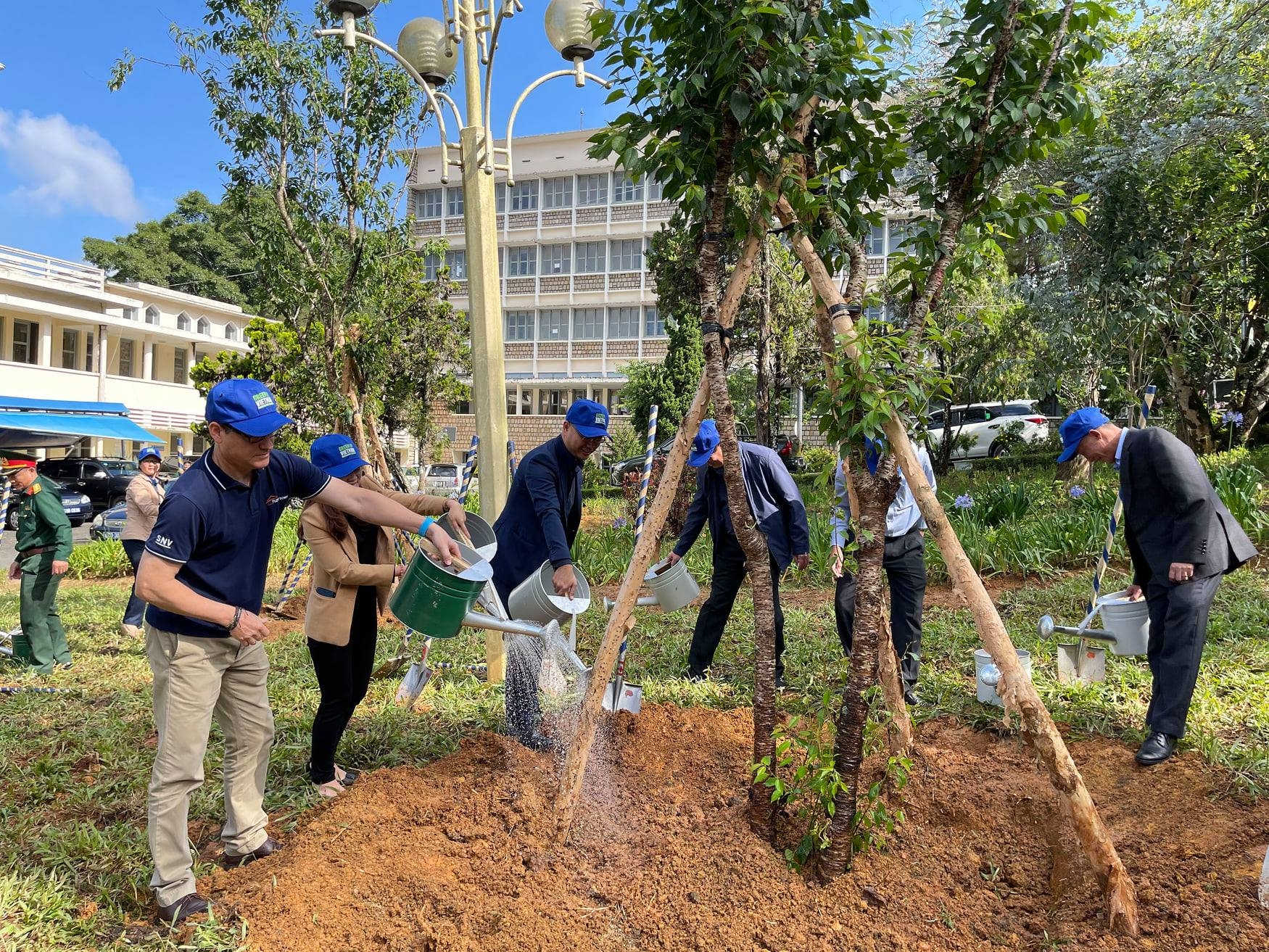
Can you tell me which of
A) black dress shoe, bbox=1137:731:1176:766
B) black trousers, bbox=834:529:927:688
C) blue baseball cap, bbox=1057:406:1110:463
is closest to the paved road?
black trousers, bbox=834:529:927:688

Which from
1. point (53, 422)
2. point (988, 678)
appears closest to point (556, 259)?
point (53, 422)

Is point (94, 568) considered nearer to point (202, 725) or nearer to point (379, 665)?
point (379, 665)

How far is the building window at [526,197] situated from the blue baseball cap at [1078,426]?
3369 centimetres

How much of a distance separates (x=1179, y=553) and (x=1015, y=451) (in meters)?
13.0

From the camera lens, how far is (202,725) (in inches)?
121

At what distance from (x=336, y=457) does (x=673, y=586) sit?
84.2 inches

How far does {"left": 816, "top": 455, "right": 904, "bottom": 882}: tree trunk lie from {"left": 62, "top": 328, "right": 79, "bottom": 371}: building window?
107 feet

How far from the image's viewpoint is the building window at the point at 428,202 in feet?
121

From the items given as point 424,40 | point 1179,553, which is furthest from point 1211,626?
point 424,40

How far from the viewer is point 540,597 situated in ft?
13.7

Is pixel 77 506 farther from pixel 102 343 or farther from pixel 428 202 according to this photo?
pixel 428 202

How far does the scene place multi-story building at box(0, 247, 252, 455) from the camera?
26844 millimetres

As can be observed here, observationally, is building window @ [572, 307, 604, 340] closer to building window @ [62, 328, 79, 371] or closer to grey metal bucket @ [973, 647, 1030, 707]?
building window @ [62, 328, 79, 371]

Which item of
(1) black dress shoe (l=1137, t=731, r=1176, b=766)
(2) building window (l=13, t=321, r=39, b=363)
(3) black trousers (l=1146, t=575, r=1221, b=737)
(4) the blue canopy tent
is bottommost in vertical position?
(1) black dress shoe (l=1137, t=731, r=1176, b=766)
